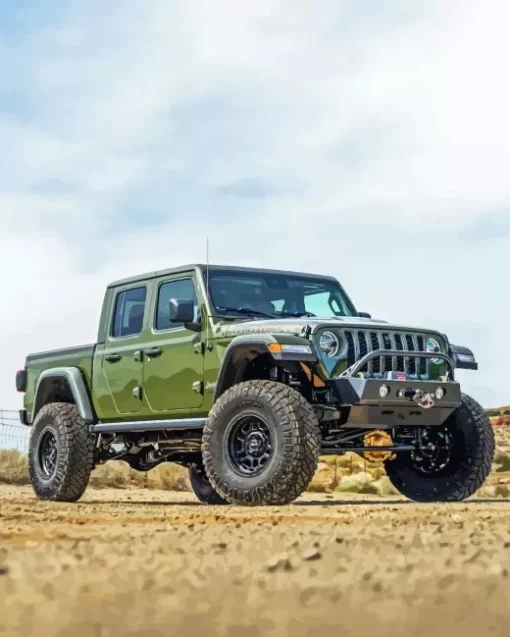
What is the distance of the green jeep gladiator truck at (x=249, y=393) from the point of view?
9.86 m

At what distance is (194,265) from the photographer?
1151 cm

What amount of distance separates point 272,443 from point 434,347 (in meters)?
2.28

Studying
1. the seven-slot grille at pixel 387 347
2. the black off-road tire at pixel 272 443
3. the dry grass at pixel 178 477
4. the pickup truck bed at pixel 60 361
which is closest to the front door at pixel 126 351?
the pickup truck bed at pixel 60 361

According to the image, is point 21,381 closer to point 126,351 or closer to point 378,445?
point 126,351

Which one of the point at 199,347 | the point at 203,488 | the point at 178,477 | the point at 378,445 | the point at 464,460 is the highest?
the point at 199,347

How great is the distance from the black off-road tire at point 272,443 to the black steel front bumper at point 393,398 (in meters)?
0.42

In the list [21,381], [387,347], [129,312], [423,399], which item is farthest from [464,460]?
[21,381]

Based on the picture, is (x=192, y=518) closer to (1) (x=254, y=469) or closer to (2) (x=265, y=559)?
(1) (x=254, y=469)

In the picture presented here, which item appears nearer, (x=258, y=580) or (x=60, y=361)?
(x=258, y=580)

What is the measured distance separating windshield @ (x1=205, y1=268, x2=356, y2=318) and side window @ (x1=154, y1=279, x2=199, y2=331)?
0.91 ft

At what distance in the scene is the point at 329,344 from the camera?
1012cm

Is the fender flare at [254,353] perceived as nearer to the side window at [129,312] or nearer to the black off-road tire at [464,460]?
the side window at [129,312]

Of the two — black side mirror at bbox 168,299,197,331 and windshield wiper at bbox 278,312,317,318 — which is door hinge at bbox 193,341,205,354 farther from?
windshield wiper at bbox 278,312,317,318

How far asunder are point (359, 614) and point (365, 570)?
882mm
